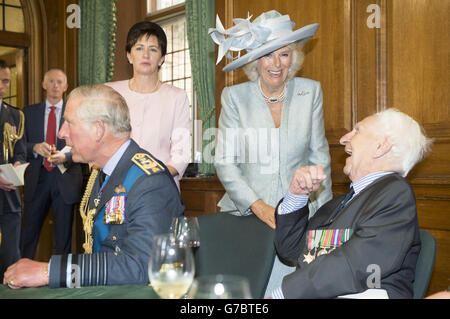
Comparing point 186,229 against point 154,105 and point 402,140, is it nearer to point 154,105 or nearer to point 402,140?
point 402,140

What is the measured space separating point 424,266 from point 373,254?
163mm

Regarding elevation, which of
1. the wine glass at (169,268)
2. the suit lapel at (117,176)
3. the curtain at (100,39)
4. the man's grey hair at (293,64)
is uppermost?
the curtain at (100,39)

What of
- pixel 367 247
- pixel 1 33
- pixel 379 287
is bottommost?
pixel 379 287

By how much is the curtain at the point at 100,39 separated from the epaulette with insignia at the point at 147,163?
3.61 meters

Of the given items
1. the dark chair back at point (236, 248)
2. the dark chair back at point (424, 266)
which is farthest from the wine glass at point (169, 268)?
the dark chair back at point (236, 248)

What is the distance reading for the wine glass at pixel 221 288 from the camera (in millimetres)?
778

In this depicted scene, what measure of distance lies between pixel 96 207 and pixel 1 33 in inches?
185

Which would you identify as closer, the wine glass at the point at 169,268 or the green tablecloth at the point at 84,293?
the wine glass at the point at 169,268

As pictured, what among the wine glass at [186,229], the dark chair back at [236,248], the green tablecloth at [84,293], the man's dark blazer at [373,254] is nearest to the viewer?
the green tablecloth at [84,293]

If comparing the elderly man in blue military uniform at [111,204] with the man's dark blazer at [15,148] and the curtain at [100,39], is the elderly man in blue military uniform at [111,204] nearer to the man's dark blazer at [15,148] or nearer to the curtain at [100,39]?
the man's dark blazer at [15,148]

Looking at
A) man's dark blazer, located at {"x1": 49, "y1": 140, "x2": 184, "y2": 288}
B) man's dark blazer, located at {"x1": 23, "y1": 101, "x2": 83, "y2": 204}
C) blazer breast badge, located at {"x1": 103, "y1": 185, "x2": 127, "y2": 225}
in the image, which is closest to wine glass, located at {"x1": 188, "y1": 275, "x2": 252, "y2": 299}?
man's dark blazer, located at {"x1": 49, "y1": 140, "x2": 184, "y2": 288}

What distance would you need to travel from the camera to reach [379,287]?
145 centimetres
